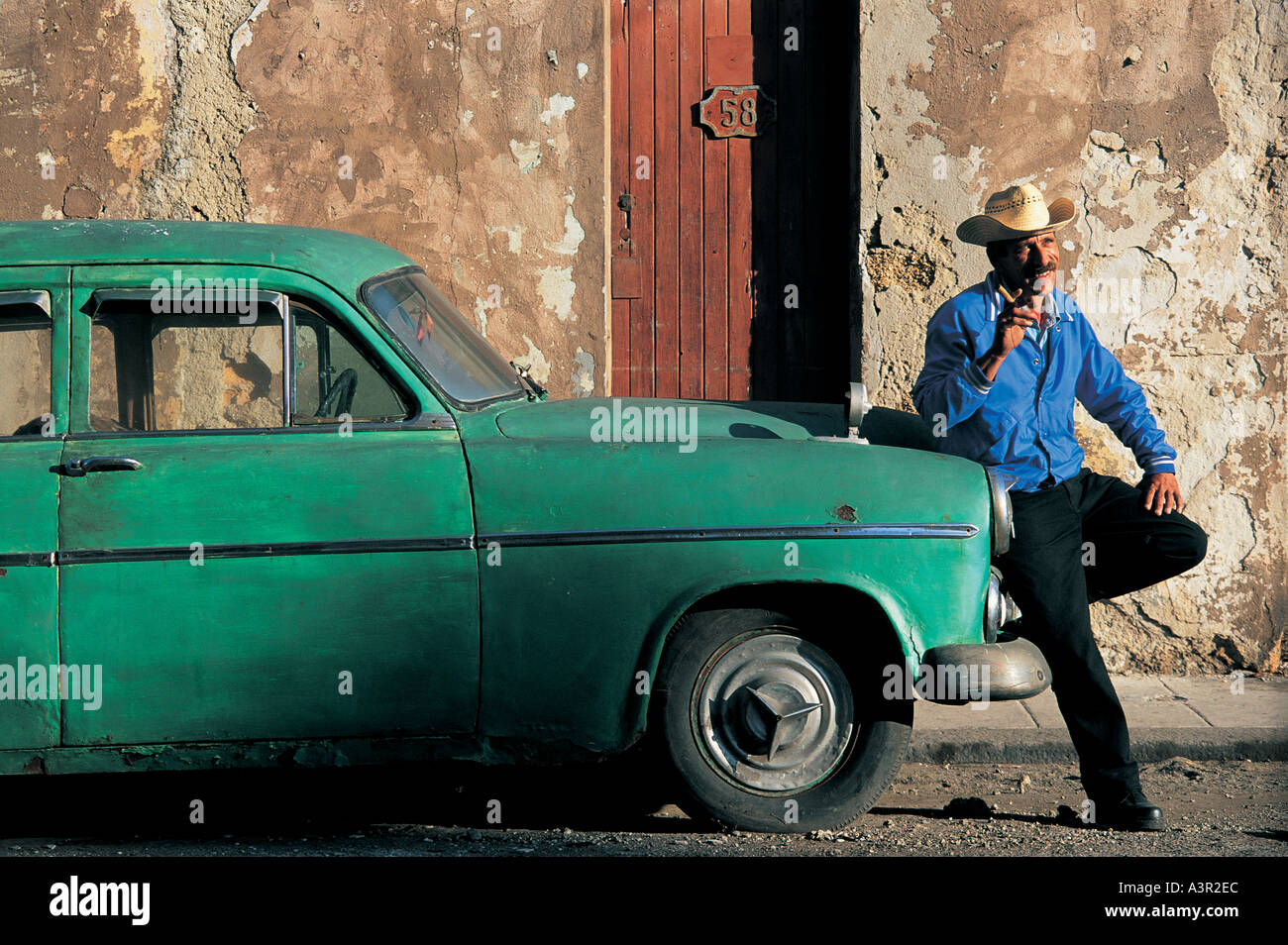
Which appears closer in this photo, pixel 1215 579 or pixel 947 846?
pixel 947 846

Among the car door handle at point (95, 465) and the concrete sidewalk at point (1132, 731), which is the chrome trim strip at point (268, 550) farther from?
the concrete sidewalk at point (1132, 731)

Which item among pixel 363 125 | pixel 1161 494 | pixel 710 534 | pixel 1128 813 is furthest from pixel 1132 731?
pixel 363 125

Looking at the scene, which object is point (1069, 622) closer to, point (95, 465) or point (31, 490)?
point (95, 465)

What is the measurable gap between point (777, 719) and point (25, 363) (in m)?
2.32

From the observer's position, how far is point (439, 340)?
3949mm

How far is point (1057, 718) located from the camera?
16.2 feet

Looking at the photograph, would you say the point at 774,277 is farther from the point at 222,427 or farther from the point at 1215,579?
the point at 222,427

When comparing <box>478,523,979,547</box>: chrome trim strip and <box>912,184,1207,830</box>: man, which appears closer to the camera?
<box>478,523,979,547</box>: chrome trim strip

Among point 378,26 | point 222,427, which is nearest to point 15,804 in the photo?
point 222,427

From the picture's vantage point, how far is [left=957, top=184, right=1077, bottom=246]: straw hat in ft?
13.7

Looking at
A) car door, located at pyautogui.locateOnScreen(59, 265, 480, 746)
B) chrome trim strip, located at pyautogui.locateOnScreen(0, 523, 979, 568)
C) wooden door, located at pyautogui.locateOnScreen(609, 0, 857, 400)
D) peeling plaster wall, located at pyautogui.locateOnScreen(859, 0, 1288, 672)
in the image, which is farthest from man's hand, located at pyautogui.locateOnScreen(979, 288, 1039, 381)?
wooden door, located at pyautogui.locateOnScreen(609, 0, 857, 400)

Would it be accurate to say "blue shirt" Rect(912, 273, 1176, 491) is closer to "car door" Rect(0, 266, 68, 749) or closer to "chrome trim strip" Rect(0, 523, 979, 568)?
"chrome trim strip" Rect(0, 523, 979, 568)

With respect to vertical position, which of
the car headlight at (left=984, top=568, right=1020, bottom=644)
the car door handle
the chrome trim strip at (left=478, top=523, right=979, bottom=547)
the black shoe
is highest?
the car door handle

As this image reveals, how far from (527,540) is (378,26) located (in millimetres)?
3324
